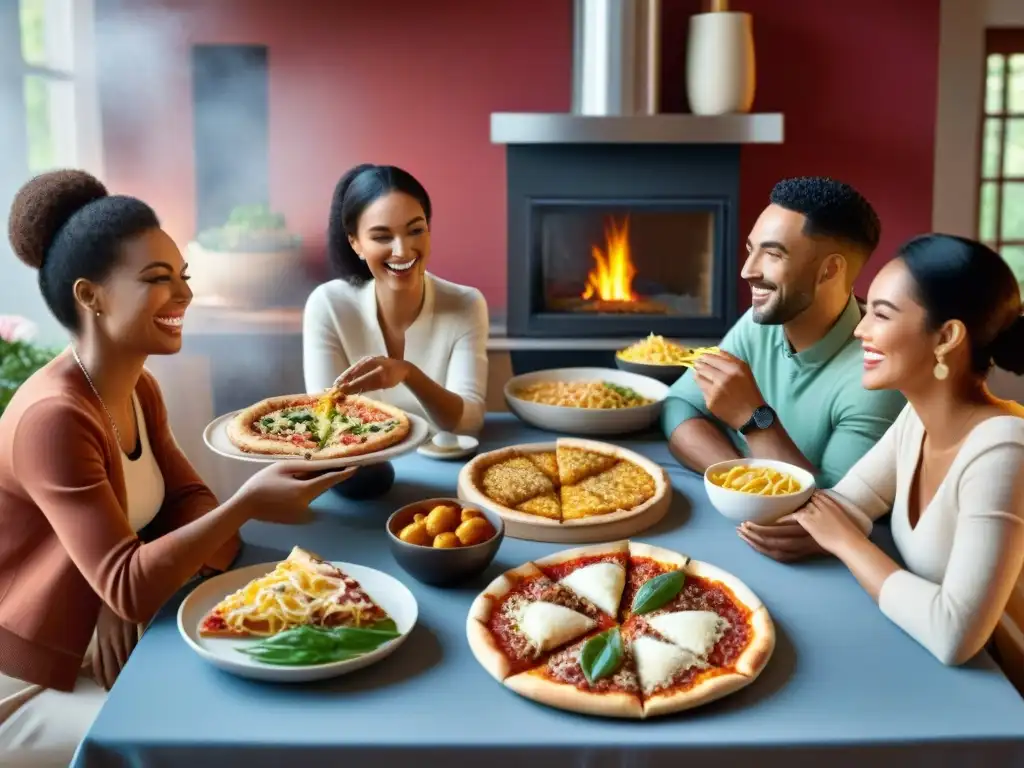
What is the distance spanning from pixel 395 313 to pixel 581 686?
1.49m

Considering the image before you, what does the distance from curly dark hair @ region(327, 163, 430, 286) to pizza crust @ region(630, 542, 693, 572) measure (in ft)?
3.58

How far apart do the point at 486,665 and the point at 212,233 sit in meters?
3.16

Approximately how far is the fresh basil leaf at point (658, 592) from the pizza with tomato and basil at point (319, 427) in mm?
557

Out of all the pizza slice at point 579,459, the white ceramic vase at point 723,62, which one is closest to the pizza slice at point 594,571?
the pizza slice at point 579,459

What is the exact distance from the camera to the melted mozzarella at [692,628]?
1320mm

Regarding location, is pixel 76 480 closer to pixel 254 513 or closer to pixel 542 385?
pixel 254 513

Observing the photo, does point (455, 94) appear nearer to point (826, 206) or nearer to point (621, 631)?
point (826, 206)

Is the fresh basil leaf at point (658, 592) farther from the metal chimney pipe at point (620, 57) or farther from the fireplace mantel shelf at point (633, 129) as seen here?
the metal chimney pipe at point (620, 57)

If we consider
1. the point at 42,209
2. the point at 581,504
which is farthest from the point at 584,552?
the point at 42,209

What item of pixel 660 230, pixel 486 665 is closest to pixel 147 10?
pixel 660 230

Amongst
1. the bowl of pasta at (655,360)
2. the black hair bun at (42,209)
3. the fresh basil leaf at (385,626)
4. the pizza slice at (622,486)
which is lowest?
the fresh basil leaf at (385,626)

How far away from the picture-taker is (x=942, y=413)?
1470 millimetres

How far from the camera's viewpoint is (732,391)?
2.00 metres

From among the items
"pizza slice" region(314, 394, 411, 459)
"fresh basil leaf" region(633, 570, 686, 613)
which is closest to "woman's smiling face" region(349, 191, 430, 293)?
"pizza slice" region(314, 394, 411, 459)
